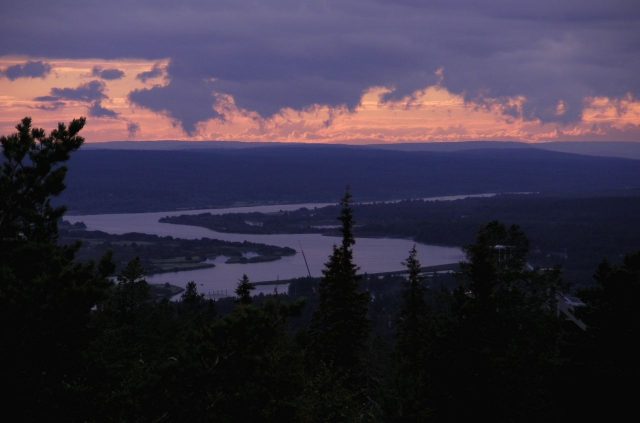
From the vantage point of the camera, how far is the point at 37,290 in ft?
42.8

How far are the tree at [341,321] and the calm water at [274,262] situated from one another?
42487 mm

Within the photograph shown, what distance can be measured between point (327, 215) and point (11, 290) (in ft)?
457

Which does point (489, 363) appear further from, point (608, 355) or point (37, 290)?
point (37, 290)

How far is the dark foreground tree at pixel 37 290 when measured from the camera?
41.5ft

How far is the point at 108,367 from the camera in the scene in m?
14.1

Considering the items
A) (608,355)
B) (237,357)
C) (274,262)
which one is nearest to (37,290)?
(237,357)

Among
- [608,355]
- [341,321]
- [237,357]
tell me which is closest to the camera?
[237,357]

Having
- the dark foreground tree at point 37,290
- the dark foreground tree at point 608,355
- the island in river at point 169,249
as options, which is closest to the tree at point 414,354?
the dark foreground tree at point 608,355

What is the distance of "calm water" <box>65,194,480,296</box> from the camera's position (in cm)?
8219

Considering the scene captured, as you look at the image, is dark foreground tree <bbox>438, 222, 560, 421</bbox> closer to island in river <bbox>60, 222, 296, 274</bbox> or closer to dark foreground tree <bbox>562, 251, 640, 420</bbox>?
dark foreground tree <bbox>562, 251, 640, 420</bbox>

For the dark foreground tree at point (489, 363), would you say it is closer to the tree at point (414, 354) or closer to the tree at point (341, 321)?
the tree at point (414, 354)

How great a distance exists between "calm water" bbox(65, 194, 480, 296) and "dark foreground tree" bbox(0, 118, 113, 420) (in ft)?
181

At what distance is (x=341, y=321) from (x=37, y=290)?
48.3 feet

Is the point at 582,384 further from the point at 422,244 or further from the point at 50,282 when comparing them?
the point at 422,244
